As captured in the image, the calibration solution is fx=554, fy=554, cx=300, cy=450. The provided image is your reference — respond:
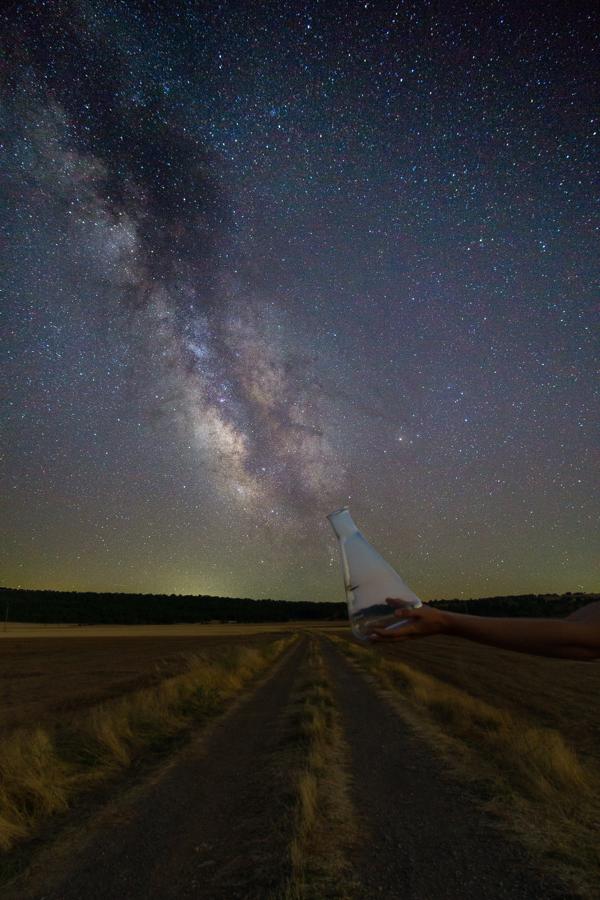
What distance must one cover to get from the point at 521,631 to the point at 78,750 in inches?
482

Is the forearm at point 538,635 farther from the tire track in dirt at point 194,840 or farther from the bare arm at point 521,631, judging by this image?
the tire track in dirt at point 194,840

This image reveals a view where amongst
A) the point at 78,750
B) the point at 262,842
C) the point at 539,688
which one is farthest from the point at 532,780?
the point at 539,688

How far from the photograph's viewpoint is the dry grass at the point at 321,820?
18.1 feet

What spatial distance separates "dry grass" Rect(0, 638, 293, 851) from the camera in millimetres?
7852

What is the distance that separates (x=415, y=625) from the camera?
5.14ft

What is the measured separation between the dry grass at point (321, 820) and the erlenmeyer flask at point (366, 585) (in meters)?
4.94

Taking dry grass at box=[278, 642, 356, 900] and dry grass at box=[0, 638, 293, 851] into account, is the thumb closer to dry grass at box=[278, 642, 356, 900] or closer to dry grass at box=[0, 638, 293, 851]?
dry grass at box=[278, 642, 356, 900]

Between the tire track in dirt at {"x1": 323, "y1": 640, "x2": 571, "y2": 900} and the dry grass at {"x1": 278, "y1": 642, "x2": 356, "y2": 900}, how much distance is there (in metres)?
0.20

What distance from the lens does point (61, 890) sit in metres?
5.56

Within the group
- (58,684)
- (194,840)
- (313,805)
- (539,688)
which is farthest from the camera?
(58,684)

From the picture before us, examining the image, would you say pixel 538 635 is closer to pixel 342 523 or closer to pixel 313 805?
pixel 342 523

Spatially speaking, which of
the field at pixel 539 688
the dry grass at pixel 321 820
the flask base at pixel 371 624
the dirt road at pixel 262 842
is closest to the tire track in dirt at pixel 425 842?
the dirt road at pixel 262 842

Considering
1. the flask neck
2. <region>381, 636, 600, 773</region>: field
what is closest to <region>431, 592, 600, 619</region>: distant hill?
<region>381, 636, 600, 773</region>: field

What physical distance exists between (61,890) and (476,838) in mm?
4792
